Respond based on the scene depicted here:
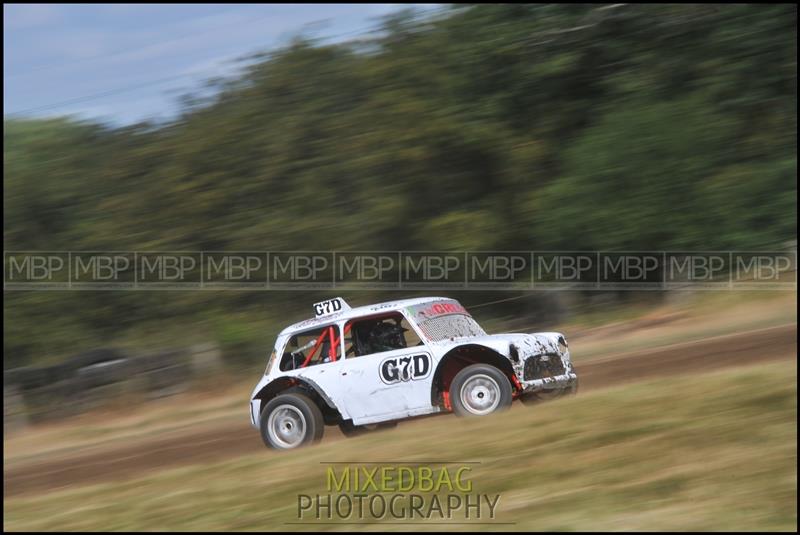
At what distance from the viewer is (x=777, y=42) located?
16766 millimetres

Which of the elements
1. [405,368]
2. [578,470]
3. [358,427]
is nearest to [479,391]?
[405,368]

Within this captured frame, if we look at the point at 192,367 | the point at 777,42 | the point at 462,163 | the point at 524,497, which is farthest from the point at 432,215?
the point at 524,497

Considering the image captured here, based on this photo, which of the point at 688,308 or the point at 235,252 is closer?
the point at 688,308

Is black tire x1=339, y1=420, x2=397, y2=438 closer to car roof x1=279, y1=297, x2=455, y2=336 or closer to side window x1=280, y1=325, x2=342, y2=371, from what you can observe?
side window x1=280, y1=325, x2=342, y2=371

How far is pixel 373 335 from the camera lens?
342 inches

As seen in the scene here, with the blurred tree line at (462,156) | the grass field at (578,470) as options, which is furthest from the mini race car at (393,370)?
the blurred tree line at (462,156)

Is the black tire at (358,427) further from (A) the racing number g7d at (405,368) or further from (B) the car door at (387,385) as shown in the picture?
(A) the racing number g7d at (405,368)

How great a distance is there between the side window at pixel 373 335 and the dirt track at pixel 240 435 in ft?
3.26

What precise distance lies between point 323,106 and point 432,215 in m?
3.51

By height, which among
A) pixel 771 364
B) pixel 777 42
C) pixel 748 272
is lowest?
pixel 771 364

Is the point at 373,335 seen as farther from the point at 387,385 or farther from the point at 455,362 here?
the point at 455,362

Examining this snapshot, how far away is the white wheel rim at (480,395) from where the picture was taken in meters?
7.89

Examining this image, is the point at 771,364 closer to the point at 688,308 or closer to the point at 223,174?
the point at 688,308

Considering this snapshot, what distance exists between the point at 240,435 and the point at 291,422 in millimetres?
1817
